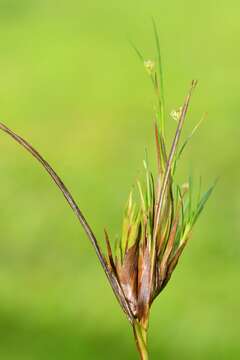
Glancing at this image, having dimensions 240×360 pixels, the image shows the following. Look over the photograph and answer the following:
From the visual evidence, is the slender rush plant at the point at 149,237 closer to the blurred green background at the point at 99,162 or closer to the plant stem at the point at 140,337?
the plant stem at the point at 140,337

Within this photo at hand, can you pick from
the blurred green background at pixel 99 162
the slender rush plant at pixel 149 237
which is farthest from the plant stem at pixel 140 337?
the blurred green background at pixel 99 162

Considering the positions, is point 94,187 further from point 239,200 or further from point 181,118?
point 181,118

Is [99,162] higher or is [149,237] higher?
[99,162]

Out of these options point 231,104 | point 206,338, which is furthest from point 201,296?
point 231,104

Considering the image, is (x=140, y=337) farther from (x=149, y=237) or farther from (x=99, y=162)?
(x=99, y=162)

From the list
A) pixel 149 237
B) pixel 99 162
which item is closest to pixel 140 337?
pixel 149 237

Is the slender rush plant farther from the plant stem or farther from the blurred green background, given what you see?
the blurred green background
